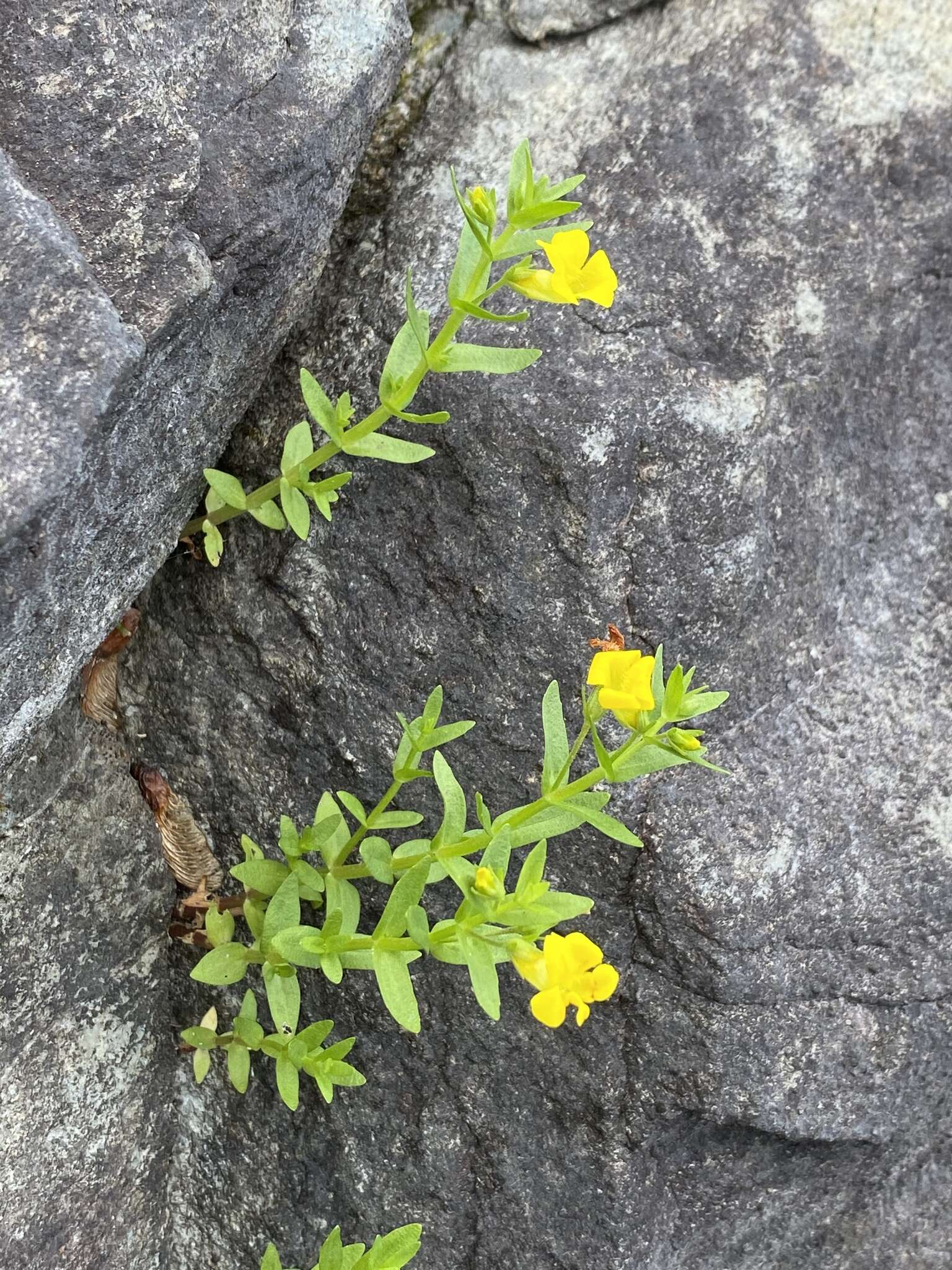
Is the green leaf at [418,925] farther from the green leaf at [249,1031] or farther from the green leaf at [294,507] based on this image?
the green leaf at [294,507]

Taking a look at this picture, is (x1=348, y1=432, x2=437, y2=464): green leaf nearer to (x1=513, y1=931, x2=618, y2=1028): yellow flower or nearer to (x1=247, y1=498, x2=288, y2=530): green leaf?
(x1=247, y1=498, x2=288, y2=530): green leaf

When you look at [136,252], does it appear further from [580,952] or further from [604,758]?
[580,952]

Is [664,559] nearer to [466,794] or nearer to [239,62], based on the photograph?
[466,794]

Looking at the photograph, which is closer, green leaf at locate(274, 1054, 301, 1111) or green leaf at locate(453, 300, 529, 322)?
green leaf at locate(453, 300, 529, 322)

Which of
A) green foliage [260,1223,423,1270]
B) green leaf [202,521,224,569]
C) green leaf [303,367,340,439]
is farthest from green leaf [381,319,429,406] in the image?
green foliage [260,1223,423,1270]

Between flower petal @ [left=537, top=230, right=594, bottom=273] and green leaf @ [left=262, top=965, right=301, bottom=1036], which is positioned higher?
flower petal @ [left=537, top=230, right=594, bottom=273]
